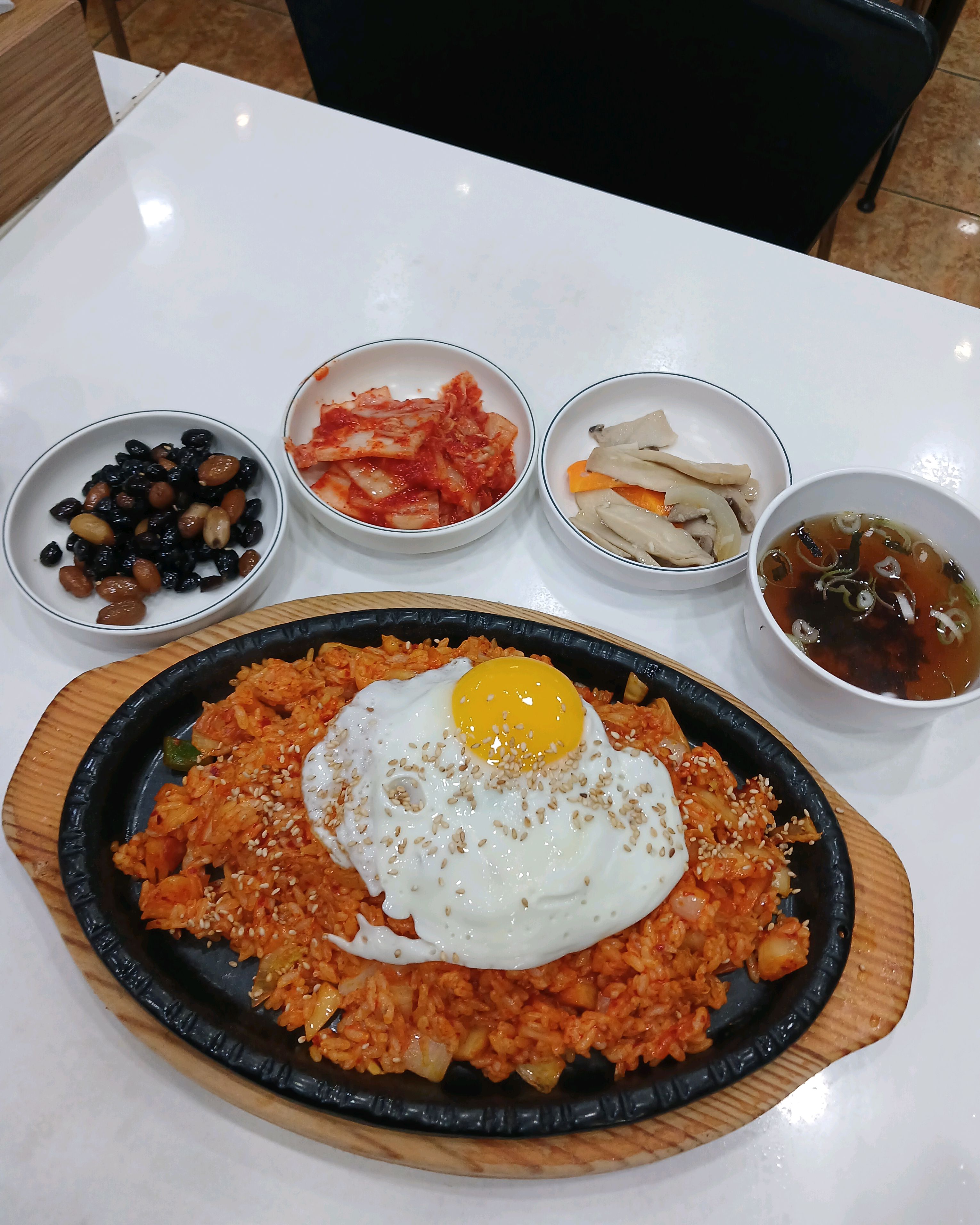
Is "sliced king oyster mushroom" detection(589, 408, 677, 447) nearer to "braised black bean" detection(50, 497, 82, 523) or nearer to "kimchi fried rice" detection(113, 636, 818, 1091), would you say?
"kimchi fried rice" detection(113, 636, 818, 1091)

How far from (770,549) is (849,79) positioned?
1.48 meters

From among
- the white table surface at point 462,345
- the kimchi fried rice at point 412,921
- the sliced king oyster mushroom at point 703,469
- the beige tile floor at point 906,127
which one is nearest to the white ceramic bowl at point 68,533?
the white table surface at point 462,345

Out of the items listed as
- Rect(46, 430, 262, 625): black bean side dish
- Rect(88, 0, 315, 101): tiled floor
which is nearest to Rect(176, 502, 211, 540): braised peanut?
Rect(46, 430, 262, 625): black bean side dish

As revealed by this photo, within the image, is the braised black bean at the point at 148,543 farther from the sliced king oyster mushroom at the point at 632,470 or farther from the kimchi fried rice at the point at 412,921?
the sliced king oyster mushroom at the point at 632,470

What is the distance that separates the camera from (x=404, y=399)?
2498mm

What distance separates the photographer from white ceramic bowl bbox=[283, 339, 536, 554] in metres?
2.15

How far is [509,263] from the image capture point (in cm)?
278

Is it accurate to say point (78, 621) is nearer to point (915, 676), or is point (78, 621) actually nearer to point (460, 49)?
point (915, 676)

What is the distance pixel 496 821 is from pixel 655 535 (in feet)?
3.01

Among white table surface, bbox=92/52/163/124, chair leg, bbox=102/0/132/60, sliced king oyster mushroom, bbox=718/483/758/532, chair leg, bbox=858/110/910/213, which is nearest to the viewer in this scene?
sliced king oyster mushroom, bbox=718/483/758/532

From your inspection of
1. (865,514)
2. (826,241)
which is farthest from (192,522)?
(826,241)

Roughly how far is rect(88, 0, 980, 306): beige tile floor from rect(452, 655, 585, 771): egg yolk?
4.29 m

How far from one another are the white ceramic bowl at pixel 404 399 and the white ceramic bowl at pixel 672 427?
0.11 m

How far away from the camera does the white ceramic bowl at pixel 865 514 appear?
184cm
